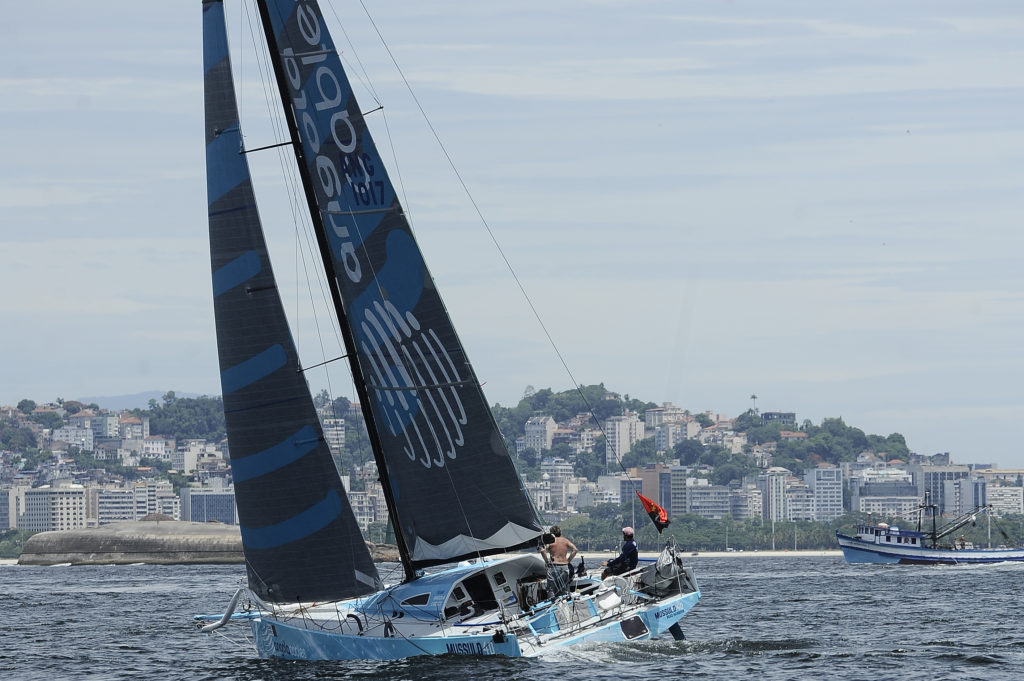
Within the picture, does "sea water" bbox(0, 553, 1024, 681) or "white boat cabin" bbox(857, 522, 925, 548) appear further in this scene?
"white boat cabin" bbox(857, 522, 925, 548)

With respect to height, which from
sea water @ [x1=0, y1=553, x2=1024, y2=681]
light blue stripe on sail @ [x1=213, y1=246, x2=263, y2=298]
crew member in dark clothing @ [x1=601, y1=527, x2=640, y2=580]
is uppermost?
light blue stripe on sail @ [x1=213, y1=246, x2=263, y2=298]

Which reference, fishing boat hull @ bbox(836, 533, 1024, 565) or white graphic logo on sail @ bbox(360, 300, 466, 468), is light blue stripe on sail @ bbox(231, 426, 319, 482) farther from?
fishing boat hull @ bbox(836, 533, 1024, 565)

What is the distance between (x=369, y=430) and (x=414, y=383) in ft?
3.35

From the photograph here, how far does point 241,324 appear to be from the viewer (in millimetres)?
22844

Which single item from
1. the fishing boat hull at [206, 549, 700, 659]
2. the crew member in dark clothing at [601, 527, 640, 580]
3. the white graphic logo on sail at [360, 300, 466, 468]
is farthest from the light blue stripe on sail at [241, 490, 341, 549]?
the crew member in dark clothing at [601, 527, 640, 580]

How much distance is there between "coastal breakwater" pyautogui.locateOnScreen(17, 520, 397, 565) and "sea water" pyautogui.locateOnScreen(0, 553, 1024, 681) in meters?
72.6

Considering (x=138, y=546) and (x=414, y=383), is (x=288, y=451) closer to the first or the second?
(x=414, y=383)

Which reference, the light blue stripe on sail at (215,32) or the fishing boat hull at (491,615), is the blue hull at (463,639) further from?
the light blue stripe on sail at (215,32)

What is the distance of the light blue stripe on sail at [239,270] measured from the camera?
2289 centimetres

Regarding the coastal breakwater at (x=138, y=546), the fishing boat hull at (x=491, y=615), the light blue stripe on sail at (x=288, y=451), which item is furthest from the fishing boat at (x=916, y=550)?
the light blue stripe on sail at (x=288, y=451)

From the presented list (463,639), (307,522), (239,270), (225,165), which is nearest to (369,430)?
(307,522)

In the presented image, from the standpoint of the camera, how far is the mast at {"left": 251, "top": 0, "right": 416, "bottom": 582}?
22.4m

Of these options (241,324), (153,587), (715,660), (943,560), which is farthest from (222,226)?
(943,560)

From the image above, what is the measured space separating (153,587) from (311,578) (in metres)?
43.3
